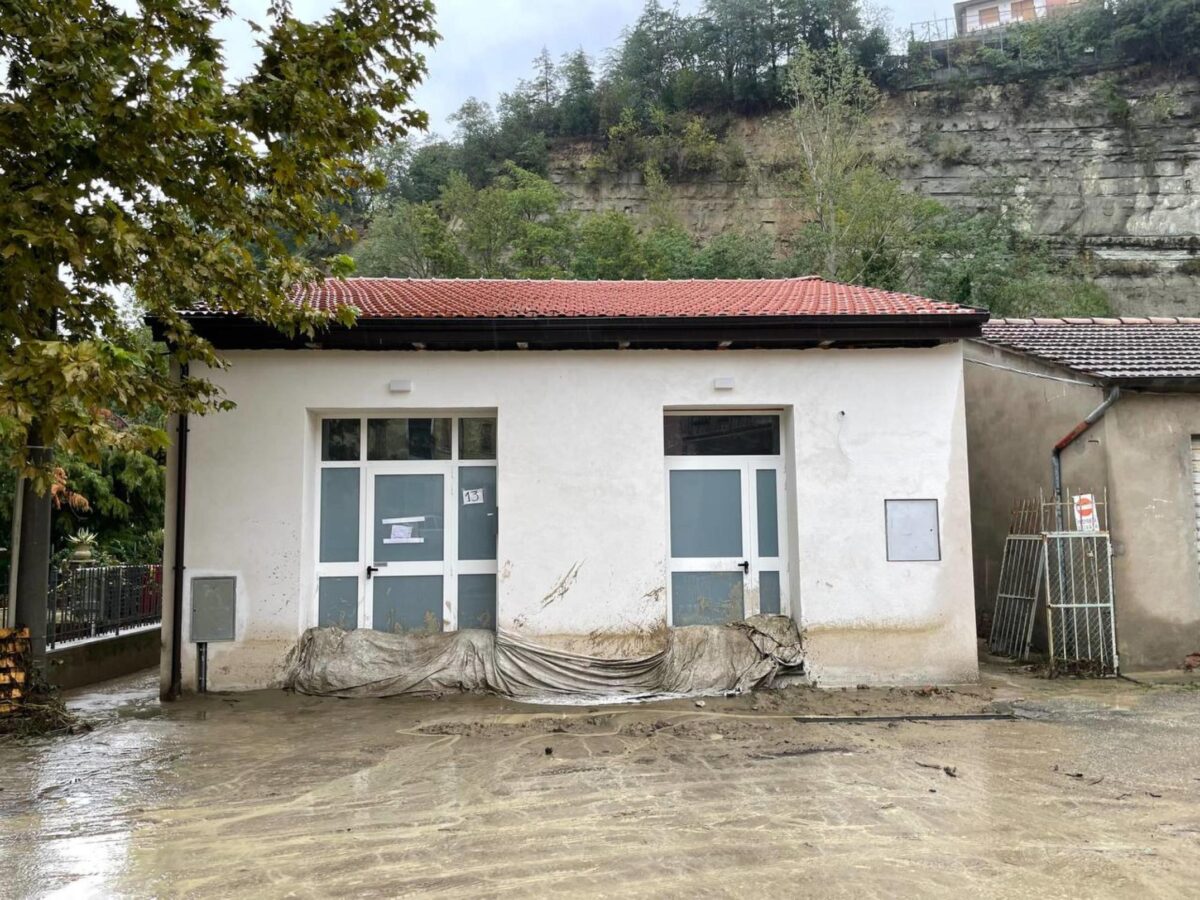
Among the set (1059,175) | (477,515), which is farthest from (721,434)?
(1059,175)

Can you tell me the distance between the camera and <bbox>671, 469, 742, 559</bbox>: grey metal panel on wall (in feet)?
29.8

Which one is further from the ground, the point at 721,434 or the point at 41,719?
the point at 721,434

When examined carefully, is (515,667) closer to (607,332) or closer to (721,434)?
(721,434)

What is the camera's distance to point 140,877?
412 centimetres

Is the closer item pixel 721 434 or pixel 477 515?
pixel 477 515

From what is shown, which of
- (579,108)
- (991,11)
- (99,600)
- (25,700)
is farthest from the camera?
(991,11)

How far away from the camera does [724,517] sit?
915 centimetres

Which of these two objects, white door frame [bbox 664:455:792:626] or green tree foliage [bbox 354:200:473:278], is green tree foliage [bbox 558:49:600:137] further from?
white door frame [bbox 664:455:792:626]

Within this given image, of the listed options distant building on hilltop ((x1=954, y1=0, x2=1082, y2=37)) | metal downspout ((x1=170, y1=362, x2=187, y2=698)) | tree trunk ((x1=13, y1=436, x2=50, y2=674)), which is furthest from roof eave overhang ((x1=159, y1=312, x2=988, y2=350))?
distant building on hilltop ((x1=954, y1=0, x2=1082, y2=37))

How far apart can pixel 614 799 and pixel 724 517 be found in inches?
170

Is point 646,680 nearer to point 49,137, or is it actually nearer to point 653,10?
point 49,137

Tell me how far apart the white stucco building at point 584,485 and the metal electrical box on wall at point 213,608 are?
3 cm

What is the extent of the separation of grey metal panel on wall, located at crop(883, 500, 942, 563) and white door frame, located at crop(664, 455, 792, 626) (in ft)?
3.48

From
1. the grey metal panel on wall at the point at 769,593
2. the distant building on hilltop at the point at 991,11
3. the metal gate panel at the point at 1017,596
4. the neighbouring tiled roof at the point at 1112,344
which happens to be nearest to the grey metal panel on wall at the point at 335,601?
the grey metal panel on wall at the point at 769,593
